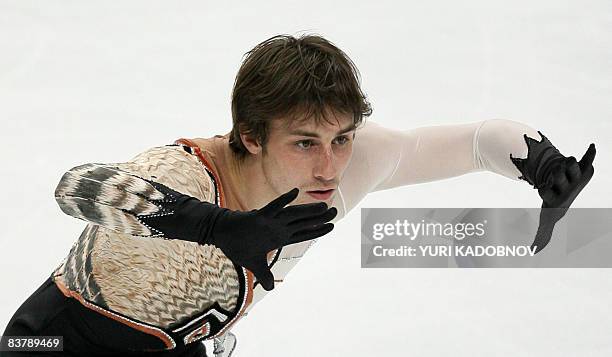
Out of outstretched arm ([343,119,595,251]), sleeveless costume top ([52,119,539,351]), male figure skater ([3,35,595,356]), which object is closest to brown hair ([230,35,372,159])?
male figure skater ([3,35,595,356])

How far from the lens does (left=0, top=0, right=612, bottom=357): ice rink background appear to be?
3.72 m

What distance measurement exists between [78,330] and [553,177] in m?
1.35

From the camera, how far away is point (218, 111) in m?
5.24

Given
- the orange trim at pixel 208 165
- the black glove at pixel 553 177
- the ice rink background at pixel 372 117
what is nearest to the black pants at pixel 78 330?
the orange trim at pixel 208 165

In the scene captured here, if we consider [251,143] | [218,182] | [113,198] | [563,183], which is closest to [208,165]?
[218,182]

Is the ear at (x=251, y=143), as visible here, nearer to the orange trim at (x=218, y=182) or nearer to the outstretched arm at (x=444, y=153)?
the orange trim at (x=218, y=182)

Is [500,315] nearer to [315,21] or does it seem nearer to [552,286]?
[552,286]

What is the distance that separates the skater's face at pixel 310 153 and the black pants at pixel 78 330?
22.8 inches

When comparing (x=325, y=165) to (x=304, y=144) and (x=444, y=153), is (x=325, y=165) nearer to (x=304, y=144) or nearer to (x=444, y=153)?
(x=304, y=144)

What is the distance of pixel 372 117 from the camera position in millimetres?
5238

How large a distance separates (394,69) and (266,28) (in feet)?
3.14

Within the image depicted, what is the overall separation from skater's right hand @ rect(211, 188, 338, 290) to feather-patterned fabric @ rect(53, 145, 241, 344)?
22 centimetres

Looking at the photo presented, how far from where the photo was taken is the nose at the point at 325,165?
2.38 m

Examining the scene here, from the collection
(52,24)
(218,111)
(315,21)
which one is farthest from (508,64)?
(52,24)
